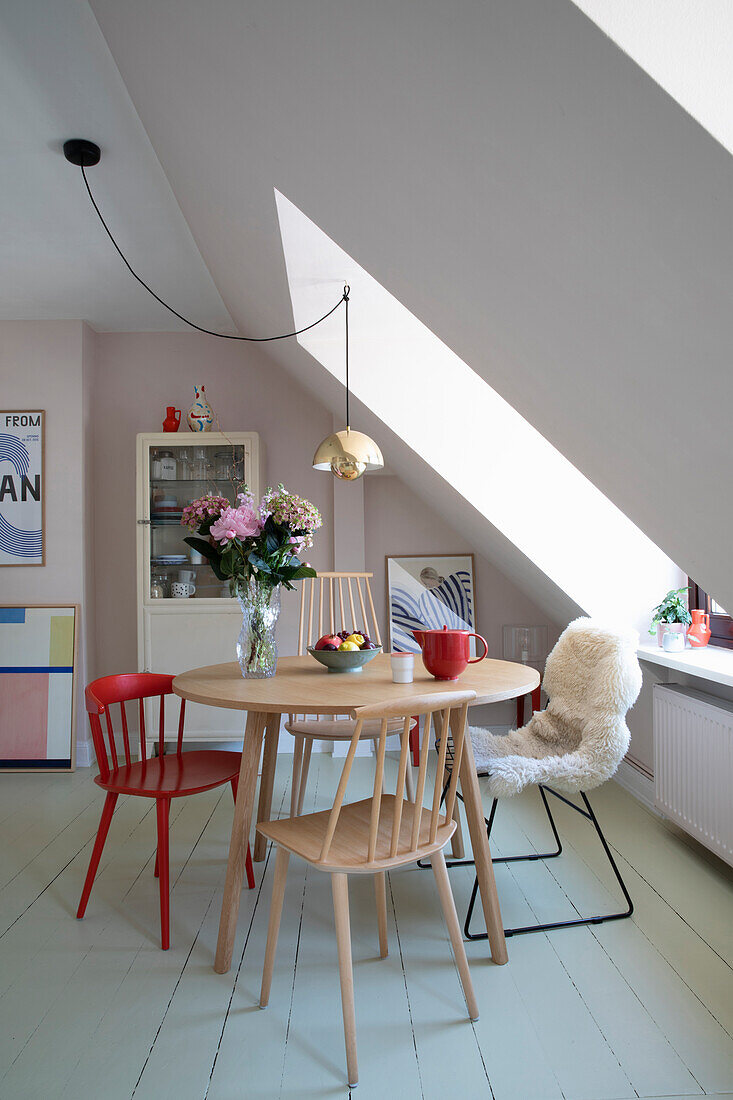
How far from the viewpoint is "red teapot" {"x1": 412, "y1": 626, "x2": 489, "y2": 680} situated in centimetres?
222

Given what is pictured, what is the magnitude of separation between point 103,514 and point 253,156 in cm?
300

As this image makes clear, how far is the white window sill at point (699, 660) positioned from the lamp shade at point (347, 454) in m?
1.39

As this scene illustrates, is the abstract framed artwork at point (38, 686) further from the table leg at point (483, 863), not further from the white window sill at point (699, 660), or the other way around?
the white window sill at point (699, 660)

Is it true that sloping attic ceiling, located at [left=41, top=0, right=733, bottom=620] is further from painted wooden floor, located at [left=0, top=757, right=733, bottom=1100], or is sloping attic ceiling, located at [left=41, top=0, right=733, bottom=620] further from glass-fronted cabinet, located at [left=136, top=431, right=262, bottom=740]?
glass-fronted cabinet, located at [left=136, top=431, right=262, bottom=740]

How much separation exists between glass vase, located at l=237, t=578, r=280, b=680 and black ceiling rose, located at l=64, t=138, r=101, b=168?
166 centimetres

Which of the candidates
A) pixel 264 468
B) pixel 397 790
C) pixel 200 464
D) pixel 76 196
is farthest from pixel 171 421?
pixel 397 790

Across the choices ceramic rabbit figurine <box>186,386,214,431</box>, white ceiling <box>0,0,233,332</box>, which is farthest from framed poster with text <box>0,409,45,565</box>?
ceramic rabbit figurine <box>186,386,214,431</box>

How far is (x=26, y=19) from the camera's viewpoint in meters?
1.90

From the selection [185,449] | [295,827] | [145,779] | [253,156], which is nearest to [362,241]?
[253,156]

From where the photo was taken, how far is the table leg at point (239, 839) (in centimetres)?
201

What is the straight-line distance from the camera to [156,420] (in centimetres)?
445

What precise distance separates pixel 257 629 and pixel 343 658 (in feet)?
1.08

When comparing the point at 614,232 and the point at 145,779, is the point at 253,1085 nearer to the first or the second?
the point at 145,779

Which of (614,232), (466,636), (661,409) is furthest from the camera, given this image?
(466,636)
